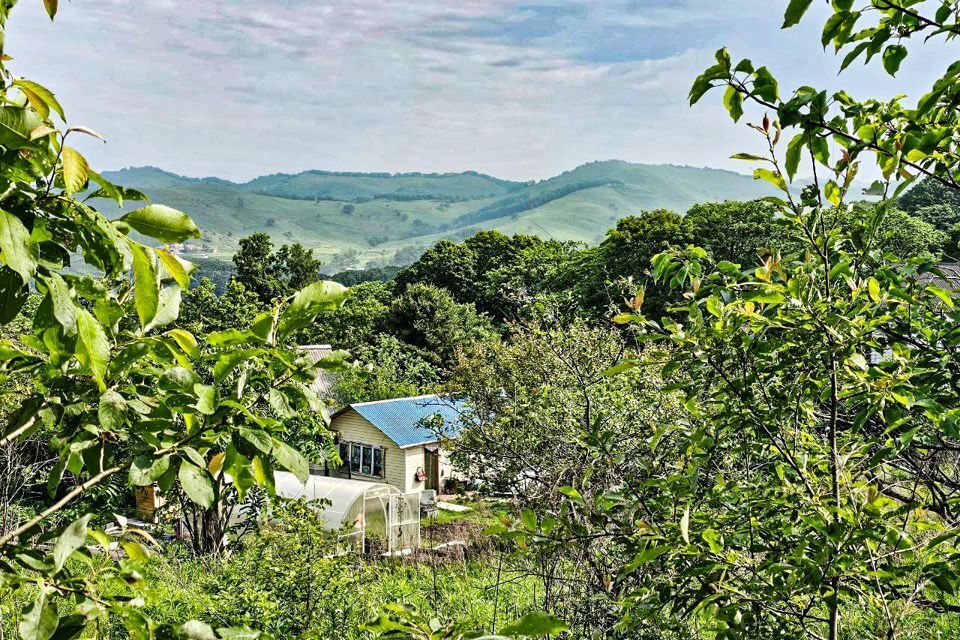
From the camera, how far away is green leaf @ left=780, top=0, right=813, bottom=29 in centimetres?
139

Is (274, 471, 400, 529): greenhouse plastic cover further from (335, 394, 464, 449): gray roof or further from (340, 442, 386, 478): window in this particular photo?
(340, 442, 386, 478): window

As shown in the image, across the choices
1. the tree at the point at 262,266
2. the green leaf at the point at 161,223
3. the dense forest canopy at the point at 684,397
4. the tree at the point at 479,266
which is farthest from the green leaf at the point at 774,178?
the tree at the point at 479,266

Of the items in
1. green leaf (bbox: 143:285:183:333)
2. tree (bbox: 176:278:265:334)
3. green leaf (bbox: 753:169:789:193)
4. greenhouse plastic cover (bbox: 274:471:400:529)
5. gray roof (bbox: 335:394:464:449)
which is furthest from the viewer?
gray roof (bbox: 335:394:464:449)

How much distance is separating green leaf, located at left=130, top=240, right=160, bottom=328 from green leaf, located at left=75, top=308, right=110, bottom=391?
0.07m

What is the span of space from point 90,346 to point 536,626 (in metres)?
0.74

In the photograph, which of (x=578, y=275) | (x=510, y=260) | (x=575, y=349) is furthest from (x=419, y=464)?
(x=510, y=260)

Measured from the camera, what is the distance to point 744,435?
3.16 meters

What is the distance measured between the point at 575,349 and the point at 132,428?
661 centimetres

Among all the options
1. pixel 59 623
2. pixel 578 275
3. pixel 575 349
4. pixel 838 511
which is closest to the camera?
pixel 59 623

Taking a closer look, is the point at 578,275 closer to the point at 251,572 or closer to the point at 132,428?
the point at 251,572

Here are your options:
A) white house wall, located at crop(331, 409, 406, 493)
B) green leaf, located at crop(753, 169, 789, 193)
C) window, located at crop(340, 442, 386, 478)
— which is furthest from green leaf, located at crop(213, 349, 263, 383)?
window, located at crop(340, 442, 386, 478)

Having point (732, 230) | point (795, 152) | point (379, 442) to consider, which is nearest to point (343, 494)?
point (379, 442)

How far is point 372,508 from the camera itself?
14766 mm

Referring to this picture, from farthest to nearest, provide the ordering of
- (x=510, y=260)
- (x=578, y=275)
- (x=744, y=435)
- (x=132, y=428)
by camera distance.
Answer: (x=510, y=260) → (x=578, y=275) → (x=744, y=435) → (x=132, y=428)
